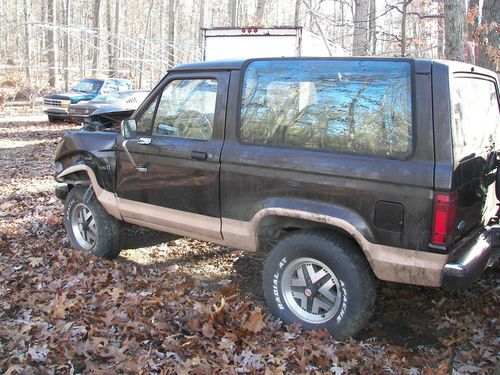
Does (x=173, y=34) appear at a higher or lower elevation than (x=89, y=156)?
higher

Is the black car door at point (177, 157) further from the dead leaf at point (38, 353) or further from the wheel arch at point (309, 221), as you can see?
the dead leaf at point (38, 353)

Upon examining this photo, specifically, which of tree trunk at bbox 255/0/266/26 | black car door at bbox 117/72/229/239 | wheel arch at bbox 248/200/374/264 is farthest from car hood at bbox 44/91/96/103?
wheel arch at bbox 248/200/374/264

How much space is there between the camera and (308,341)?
3.67 m

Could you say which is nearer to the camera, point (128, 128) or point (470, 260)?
point (470, 260)

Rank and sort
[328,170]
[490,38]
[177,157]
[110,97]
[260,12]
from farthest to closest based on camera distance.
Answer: [260,12] → [110,97] → [490,38] → [177,157] → [328,170]

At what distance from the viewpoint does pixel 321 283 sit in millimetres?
3850

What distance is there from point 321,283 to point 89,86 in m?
17.9

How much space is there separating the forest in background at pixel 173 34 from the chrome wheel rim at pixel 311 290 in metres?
5.00

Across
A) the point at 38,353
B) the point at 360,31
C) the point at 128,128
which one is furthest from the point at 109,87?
the point at 38,353

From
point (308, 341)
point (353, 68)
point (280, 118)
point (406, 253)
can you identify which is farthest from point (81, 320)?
point (353, 68)

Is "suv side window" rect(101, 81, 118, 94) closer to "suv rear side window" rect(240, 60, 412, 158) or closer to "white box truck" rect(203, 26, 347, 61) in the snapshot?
"white box truck" rect(203, 26, 347, 61)

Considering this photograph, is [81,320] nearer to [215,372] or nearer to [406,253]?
[215,372]

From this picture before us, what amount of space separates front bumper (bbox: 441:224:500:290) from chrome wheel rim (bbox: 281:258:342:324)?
80 cm

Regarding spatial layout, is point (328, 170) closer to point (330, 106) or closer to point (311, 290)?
point (330, 106)
